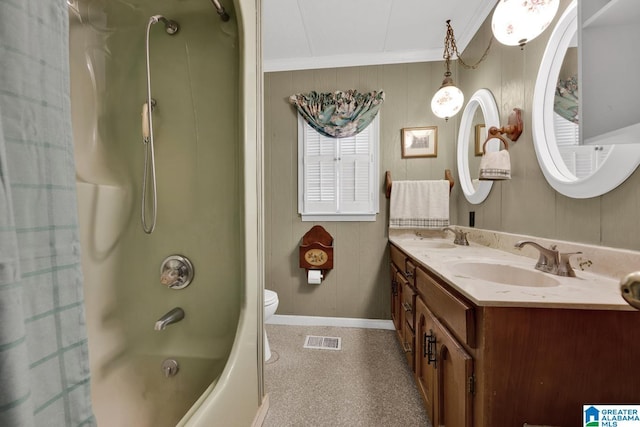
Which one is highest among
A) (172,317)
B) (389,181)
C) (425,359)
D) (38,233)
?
(389,181)

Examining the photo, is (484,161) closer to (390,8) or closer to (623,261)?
(623,261)

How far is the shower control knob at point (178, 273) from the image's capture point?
112 cm

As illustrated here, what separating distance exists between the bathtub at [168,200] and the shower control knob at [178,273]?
0.03m

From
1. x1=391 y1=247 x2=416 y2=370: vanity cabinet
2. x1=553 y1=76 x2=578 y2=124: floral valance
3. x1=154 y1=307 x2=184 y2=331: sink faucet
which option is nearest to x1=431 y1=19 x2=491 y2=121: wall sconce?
x1=553 y1=76 x2=578 y2=124: floral valance

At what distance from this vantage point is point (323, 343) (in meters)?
2.07

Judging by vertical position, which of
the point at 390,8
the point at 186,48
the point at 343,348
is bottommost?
the point at 343,348

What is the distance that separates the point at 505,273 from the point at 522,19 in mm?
1137

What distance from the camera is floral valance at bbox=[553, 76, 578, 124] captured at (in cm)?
112

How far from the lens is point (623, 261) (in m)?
0.91

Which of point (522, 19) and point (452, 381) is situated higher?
point (522, 19)

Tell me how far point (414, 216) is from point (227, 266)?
1.70 metres

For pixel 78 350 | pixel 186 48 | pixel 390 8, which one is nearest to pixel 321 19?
pixel 390 8

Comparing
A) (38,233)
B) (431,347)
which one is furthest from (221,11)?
(431,347)

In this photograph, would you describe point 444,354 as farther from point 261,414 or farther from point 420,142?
point 420,142
